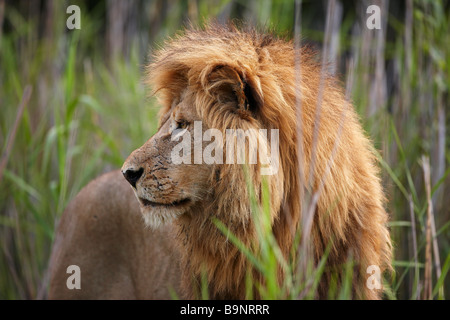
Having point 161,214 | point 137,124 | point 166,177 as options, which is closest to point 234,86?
point 166,177

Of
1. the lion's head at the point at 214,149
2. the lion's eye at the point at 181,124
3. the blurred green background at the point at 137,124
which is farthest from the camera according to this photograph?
the blurred green background at the point at 137,124

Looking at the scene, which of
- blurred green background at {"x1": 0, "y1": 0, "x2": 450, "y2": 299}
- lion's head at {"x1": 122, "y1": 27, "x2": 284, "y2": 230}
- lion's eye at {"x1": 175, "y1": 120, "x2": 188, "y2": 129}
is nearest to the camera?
lion's head at {"x1": 122, "y1": 27, "x2": 284, "y2": 230}

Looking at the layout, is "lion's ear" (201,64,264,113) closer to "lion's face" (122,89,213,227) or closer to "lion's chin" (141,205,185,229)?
"lion's face" (122,89,213,227)

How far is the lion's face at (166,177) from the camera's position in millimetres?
2061

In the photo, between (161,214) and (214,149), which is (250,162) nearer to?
(214,149)

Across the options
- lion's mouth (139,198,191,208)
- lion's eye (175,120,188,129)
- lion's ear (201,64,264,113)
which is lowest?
lion's mouth (139,198,191,208)

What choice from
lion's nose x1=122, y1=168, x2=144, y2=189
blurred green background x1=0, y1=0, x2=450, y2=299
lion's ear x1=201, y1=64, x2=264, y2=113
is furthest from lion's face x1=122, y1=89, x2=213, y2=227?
blurred green background x1=0, y1=0, x2=450, y2=299

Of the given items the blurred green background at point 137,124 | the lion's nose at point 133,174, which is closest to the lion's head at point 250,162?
the lion's nose at point 133,174

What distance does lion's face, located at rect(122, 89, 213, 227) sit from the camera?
2061mm

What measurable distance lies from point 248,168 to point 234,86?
12.4 inches

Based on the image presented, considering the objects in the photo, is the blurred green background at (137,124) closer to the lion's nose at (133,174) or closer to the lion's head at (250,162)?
the lion's head at (250,162)

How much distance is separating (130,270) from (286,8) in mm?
2693

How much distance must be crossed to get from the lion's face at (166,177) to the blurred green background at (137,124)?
1.86 ft
